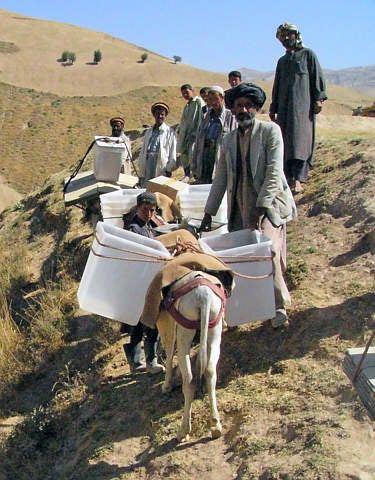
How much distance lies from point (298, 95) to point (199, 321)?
4.07 m

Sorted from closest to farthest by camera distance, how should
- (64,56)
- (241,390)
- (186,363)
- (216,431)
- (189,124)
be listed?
(186,363) → (216,431) → (241,390) → (189,124) → (64,56)

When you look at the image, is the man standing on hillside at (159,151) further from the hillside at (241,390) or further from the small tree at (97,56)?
the small tree at (97,56)

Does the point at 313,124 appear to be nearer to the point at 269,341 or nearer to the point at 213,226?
the point at 213,226

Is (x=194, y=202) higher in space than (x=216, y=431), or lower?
higher

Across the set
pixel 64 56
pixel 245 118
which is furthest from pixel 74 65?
pixel 245 118

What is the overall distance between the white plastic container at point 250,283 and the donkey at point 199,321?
Answer: 0.42m

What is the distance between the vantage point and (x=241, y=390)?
460 centimetres

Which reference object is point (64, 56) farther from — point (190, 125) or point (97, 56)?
point (190, 125)

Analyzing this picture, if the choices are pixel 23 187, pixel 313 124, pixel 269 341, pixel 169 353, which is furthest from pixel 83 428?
pixel 23 187

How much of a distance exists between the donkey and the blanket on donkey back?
0.06 metres

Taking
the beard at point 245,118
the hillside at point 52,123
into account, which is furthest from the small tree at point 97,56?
the beard at point 245,118

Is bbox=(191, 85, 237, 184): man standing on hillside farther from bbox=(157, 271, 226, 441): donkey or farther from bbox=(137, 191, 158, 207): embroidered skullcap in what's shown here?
bbox=(157, 271, 226, 441): donkey

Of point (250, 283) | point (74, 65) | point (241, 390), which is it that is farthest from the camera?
point (74, 65)

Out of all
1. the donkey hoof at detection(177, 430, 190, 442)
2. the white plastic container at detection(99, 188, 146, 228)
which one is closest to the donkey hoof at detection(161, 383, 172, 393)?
the donkey hoof at detection(177, 430, 190, 442)
